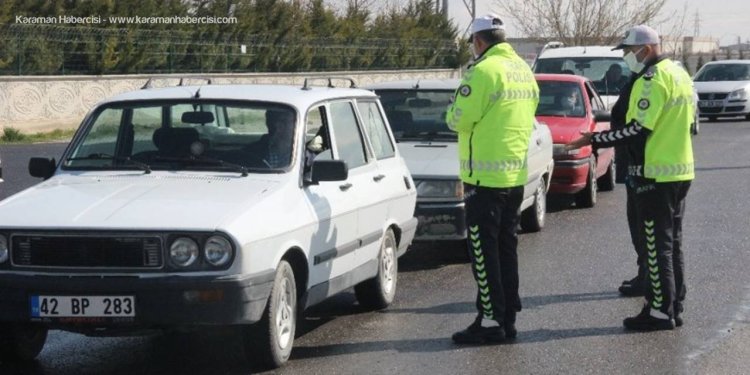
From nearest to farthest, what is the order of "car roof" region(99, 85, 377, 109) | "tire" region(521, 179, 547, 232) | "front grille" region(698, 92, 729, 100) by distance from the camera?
"car roof" region(99, 85, 377, 109) < "tire" region(521, 179, 547, 232) < "front grille" region(698, 92, 729, 100)

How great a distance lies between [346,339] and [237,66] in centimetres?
3062

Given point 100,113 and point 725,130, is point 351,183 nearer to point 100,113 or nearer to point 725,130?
point 100,113

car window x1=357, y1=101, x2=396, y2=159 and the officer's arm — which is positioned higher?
the officer's arm

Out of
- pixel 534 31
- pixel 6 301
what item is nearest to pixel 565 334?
pixel 6 301

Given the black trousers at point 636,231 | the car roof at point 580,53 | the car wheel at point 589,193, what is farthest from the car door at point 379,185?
the car roof at point 580,53

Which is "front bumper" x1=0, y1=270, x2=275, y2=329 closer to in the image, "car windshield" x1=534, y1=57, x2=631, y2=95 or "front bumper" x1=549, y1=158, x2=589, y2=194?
"front bumper" x1=549, y1=158, x2=589, y2=194

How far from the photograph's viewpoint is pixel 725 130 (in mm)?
31750

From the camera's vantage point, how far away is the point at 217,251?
6.59 m

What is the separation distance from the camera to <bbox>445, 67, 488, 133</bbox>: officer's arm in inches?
303

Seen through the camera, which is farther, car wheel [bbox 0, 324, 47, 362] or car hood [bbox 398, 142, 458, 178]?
car hood [bbox 398, 142, 458, 178]

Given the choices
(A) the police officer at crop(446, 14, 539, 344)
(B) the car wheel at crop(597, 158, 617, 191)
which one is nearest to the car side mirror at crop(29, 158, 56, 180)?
(A) the police officer at crop(446, 14, 539, 344)

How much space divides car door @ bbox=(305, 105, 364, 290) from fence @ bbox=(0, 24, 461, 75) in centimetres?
2188

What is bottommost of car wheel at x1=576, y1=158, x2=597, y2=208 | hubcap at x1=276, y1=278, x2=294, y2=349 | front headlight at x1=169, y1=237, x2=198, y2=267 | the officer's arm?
car wheel at x1=576, y1=158, x2=597, y2=208

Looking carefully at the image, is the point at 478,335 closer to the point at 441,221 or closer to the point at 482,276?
the point at 482,276
